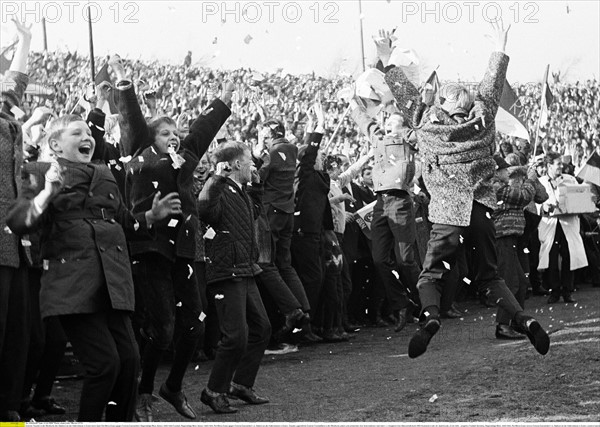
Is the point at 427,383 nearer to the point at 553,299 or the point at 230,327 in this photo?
the point at 230,327

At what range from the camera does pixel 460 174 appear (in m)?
8.57

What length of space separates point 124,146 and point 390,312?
6936 mm

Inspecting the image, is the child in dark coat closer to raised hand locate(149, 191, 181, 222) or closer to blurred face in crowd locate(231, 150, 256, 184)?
raised hand locate(149, 191, 181, 222)

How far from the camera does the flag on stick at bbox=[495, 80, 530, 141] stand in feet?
49.5

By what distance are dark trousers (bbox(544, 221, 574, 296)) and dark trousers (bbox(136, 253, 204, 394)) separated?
922 cm

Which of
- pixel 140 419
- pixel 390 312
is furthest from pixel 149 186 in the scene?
pixel 390 312

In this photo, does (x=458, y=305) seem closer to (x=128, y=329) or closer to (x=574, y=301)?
(x=574, y=301)

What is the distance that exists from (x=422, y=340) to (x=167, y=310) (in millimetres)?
2125

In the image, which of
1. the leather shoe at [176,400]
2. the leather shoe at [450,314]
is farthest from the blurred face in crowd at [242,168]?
the leather shoe at [450,314]

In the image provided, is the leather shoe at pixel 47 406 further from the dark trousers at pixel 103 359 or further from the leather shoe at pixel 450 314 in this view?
the leather shoe at pixel 450 314

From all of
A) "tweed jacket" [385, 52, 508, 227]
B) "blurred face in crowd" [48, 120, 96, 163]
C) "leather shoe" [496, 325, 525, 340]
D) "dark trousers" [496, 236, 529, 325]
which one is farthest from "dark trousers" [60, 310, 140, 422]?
"dark trousers" [496, 236, 529, 325]

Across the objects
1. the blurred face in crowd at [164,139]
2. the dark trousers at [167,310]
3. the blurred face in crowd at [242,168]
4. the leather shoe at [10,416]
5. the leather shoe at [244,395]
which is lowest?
the leather shoe at [244,395]

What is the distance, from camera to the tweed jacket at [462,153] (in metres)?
8.53

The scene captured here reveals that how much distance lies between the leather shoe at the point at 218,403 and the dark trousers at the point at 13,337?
1.32 m
